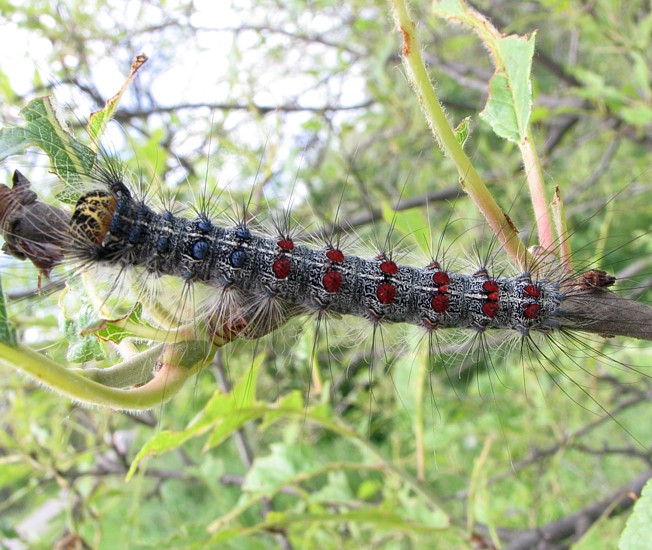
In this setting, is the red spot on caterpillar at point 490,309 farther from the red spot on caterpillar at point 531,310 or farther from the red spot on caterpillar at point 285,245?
the red spot on caterpillar at point 285,245

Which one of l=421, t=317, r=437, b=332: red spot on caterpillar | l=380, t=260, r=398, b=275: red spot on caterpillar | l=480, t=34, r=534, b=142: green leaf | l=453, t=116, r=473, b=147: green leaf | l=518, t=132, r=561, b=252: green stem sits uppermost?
l=480, t=34, r=534, b=142: green leaf

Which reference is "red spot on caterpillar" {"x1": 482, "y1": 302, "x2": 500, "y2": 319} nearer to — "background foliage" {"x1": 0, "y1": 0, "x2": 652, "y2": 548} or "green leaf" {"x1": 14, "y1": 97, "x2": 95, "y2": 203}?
"background foliage" {"x1": 0, "y1": 0, "x2": 652, "y2": 548}

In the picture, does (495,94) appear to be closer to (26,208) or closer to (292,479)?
(26,208)

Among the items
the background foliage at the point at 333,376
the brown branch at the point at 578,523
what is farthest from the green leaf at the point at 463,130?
the brown branch at the point at 578,523

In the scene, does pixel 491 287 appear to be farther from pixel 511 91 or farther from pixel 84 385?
pixel 84 385

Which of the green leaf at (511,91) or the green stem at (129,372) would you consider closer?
the green stem at (129,372)

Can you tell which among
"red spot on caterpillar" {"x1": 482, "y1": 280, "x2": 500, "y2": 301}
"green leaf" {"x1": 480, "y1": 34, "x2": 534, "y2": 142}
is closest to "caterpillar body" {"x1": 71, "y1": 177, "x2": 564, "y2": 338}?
"red spot on caterpillar" {"x1": 482, "y1": 280, "x2": 500, "y2": 301}
